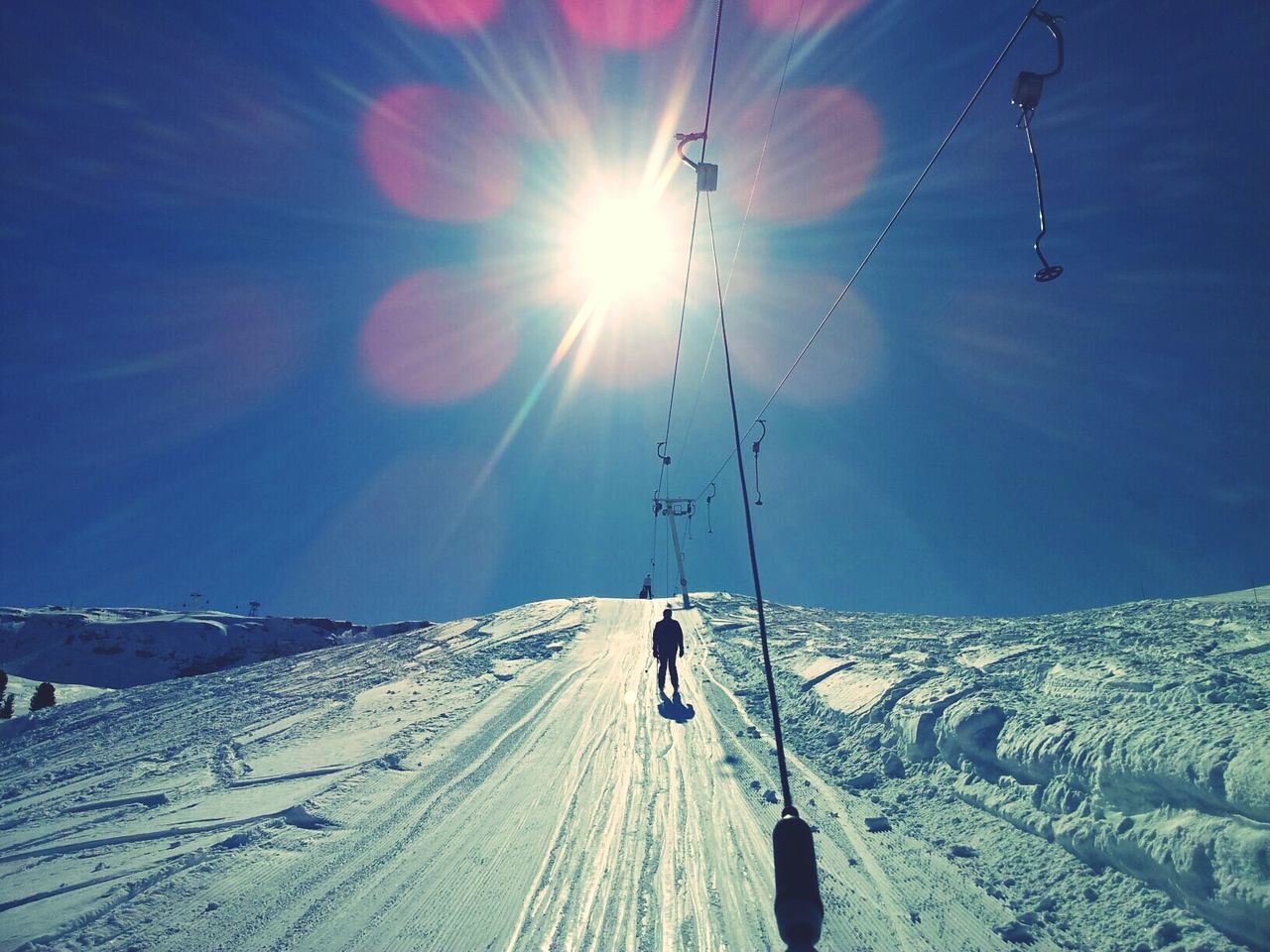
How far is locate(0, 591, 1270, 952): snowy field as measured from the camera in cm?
376

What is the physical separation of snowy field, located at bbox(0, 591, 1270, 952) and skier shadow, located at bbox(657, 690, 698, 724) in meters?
0.15

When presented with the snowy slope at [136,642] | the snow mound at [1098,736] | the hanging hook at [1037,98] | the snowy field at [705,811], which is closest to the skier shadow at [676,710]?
the snowy field at [705,811]

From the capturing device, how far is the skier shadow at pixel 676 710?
30.8ft

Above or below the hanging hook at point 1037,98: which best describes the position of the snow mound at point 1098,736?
below

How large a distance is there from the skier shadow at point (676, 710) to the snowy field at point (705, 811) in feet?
0.49

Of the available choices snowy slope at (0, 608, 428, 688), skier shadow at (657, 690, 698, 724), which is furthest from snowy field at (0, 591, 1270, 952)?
snowy slope at (0, 608, 428, 688)

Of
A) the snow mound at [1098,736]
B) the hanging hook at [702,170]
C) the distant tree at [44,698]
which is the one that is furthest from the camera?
the distant tree at [44,698]

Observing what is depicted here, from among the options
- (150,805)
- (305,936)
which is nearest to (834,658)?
(305,936)

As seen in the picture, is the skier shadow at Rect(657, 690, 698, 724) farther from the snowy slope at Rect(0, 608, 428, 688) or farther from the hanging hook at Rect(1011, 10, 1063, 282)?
the snowy slope at Rect(0, 608, 428, 688)

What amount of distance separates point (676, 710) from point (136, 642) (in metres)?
91.6

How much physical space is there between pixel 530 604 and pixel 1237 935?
80.4 ft

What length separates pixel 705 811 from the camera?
5719 millimetres

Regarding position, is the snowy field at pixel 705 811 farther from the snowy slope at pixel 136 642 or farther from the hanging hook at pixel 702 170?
the snowy slope at pixel 136 642

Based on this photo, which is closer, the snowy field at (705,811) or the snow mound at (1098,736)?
the snow mound at (1098,736)
